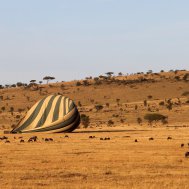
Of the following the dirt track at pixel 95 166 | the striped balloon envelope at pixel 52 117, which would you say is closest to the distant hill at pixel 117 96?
the striped balloon envelope at pixel 52 117

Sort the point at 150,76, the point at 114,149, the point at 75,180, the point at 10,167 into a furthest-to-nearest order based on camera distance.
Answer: the point at 150,76
the point at 114,149
the point at 10,167
the point at 75,180

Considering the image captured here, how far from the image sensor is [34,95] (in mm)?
132000

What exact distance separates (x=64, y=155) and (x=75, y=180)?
9779mm

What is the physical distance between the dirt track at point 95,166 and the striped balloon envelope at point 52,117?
1516 cm

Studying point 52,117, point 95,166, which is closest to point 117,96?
point 52,117

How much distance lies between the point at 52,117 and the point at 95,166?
27.4 metres

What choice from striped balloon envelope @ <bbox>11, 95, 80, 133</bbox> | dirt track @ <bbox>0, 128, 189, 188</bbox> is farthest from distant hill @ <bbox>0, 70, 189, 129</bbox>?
dirt track @ <bbox>0, 128, 189, 188</bbox>

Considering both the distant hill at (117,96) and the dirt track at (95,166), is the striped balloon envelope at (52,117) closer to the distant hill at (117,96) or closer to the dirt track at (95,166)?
the dirt track at (95,166)

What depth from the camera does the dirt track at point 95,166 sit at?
1991 cm

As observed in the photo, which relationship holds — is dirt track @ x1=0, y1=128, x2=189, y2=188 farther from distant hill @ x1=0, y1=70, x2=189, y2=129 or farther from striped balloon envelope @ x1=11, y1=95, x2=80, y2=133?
distant hill @ x1=0, y1=70, x2=189, y2=129

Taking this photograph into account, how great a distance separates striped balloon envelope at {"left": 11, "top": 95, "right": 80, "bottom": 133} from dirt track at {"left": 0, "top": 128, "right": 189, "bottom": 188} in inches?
597

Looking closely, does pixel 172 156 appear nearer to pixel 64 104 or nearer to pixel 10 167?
pixel 10 167

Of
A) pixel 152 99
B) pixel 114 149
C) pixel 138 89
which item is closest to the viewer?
pixel 114 149

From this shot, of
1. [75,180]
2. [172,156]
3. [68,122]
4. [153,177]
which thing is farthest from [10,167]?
[68,122]
